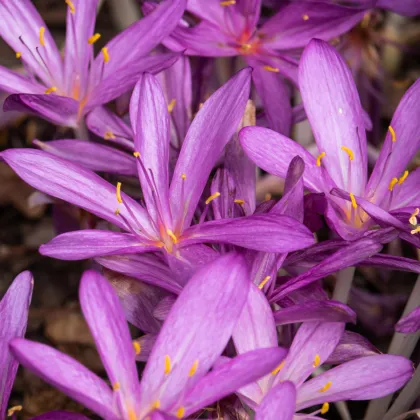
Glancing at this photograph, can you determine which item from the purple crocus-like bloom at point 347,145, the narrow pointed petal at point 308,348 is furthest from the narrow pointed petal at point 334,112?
the narrow pointed petal at point 308,348

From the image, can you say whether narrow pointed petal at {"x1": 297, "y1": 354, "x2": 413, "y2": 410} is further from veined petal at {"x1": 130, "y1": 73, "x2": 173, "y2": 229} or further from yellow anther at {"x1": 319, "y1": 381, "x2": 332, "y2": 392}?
veined petal at {"x1": 130, "y1": 73, "x2": 173, "y2": 229}

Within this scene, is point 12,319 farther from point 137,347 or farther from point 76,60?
point 76,60

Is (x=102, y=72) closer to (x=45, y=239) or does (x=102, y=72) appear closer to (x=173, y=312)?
(x=173, y=312)

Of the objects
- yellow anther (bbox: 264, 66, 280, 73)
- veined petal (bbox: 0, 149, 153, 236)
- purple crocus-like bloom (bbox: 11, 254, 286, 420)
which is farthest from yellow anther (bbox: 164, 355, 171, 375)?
yellow anther (bbox: 264, 66, 280, 73)

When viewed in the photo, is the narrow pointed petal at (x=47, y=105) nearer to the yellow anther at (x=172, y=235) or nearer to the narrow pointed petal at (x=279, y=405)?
the yellow anther at (x=172, y=235)

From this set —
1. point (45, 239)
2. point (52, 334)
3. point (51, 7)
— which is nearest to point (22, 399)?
point (52, 334)

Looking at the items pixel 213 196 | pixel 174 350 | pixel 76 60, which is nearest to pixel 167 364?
pixel 174 350

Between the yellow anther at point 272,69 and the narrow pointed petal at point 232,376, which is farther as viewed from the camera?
the yellow anther at point 272,69

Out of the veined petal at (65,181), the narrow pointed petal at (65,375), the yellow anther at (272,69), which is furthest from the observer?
the yellow anther at (272,69)
